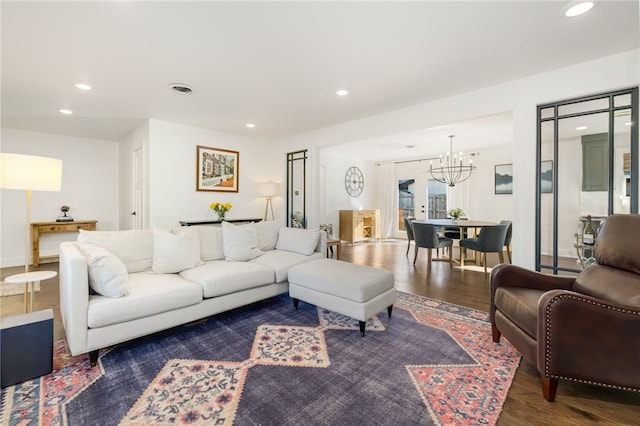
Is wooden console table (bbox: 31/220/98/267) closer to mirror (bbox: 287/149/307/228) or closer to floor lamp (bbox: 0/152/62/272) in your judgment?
floor lamp (bbox: 0/152/62/272)

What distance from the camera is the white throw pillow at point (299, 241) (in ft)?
12.0

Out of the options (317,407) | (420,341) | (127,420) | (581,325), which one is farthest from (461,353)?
(127,420)

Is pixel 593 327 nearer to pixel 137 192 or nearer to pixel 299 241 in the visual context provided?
pixel 299 241

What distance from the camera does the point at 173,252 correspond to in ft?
9.09

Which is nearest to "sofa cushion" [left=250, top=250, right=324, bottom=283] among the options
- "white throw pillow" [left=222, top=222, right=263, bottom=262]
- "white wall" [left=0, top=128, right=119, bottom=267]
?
"white throw pillow" [left=222, top=222, right=263, bottom=262]

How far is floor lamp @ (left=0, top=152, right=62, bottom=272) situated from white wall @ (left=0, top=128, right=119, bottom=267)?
12.2 feet

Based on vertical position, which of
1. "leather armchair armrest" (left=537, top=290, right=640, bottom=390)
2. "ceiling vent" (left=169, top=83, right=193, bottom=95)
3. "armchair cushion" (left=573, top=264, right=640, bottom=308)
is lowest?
"leather armchair armrest" (left=537, top=290, right=640, bottom=390)

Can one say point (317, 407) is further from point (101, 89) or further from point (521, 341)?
point (101, 89)

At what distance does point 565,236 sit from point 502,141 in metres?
3.85

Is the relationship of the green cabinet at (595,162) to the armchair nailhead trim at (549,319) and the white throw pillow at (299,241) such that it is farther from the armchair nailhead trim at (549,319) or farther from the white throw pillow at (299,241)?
the white throw pillow at (299,241)

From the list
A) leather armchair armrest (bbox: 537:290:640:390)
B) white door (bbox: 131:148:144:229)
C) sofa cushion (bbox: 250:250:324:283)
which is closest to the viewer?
leather armchair armrest (bbox: 537:290:640:390)

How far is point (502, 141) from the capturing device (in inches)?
239

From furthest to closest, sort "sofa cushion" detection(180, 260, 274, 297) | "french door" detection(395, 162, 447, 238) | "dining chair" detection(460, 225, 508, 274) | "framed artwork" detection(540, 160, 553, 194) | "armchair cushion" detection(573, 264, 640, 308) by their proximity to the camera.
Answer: "french door" detection(395, 162, 447, 238)
"dining chair" detection(460, 225, 508, 274)
"framed artwork" detection(540, 160, 553, 194)
"sofa cushion" detection(180, 260, 274, 297)
"armchair cushion" detection(573, 264, 640, 308)

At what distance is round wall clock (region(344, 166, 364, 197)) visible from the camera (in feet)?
27.1
